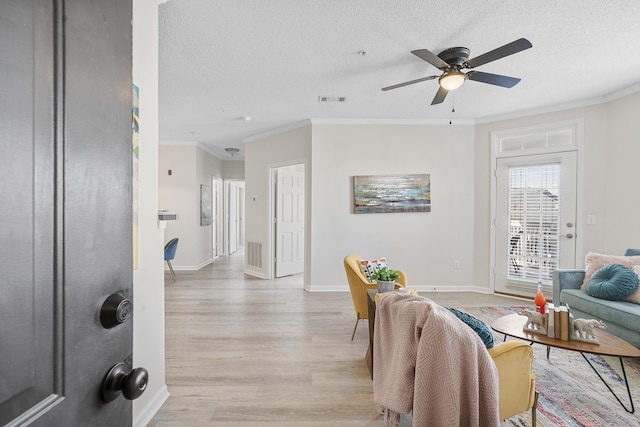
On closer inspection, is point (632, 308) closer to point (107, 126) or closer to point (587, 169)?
point (587, 169)

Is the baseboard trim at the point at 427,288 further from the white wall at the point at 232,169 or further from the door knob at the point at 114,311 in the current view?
the white wall at the point at 232,169

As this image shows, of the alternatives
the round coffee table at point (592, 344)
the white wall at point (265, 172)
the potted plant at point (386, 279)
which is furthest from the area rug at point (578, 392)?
the white wall at point (265, 172)

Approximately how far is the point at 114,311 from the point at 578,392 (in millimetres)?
2935

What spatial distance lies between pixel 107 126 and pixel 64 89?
94 mm

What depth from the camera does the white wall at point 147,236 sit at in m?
1.68

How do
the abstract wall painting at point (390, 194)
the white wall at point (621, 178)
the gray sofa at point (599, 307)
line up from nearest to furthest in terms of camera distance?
1. the gray sofa at point (599, 307)
2. the white wall at point (621, 178)
3. the abstract wall painting at point (390, 194)

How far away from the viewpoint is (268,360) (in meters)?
2.51

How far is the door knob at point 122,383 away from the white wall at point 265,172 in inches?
161

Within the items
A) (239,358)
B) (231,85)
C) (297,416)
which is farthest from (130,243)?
(231,85)

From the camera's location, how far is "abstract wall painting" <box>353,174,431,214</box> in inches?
180

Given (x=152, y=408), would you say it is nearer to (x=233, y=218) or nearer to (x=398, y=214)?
(x=398, y=214)

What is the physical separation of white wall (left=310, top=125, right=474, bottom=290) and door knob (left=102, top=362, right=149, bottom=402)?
4.06 meters

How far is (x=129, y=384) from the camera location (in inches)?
21.3

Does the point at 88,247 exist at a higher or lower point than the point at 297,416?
higher
